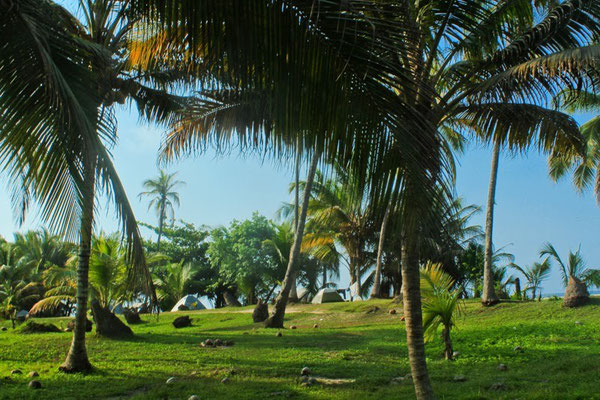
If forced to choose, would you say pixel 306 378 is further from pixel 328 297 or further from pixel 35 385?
pixel 328 297

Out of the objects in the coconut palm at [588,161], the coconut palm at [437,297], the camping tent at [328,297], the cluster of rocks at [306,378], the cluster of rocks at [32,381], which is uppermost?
the coconut palm at [588,161]

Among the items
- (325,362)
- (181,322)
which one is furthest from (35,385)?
(181,322)

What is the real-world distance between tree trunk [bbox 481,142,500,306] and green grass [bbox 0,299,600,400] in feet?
4.18

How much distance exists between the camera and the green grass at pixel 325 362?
21.1ft

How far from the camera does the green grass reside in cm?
643

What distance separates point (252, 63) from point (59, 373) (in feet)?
23.5

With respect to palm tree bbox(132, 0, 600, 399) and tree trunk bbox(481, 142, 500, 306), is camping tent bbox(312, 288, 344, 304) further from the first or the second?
palm tree bbox(132, 0, 600, 399)

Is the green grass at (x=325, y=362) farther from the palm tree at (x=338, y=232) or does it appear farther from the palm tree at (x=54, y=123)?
the palm tree at (x=338, y=232)

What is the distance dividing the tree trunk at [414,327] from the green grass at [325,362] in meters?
1.65

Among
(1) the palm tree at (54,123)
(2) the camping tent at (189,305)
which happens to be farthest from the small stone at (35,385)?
(2) the camping tent at (189,305)

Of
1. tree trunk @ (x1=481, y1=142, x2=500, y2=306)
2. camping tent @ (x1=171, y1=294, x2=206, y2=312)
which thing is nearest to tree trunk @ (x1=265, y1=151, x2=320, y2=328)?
tree trunk @ (x1=481, y1=142, x2=500, y2=306)

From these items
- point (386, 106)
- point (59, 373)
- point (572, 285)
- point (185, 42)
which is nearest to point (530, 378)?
point (386, 106)

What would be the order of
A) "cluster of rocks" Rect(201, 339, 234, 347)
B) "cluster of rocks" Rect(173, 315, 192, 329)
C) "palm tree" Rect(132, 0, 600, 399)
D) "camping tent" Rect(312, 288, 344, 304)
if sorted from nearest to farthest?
"palm tree" Rect(132, 0, 600, 399), "cluster of rocks" Rect(201, 339, 234, 347), "cluster of rocks" Rect(173, 315, 192, 329), "camping tent" Rect(312, 288, 344, 304)

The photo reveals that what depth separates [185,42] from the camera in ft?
12.4
